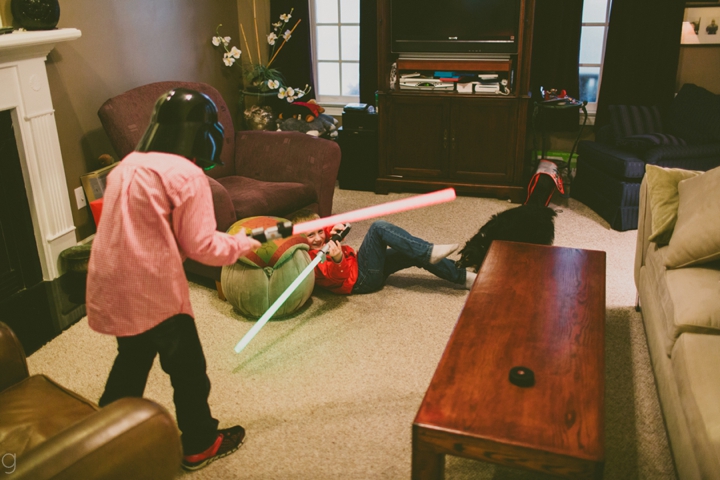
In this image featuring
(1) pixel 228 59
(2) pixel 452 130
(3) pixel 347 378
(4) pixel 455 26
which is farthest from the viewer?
(1) pixel 228 59

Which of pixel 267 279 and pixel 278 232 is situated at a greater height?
pixel 278 232

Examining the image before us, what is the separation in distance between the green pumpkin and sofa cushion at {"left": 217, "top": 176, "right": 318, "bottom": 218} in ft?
1.59

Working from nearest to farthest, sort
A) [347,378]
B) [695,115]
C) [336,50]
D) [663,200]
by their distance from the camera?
[347,378] < [663,200] < [695,115] < [336,50]

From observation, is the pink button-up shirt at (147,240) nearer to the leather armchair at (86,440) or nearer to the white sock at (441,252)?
the leather armchair at (86,440)

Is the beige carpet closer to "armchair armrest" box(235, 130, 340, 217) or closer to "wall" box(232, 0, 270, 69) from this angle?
"armchair armrest" box(235, 130, 340, 217)

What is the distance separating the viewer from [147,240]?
5.53ft

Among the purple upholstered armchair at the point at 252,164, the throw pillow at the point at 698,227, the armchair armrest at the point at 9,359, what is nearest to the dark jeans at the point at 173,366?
the armchair armrest at the point at 9,359

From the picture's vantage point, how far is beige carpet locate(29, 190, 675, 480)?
208 centimetres

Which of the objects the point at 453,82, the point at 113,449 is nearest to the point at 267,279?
the point at 113,449

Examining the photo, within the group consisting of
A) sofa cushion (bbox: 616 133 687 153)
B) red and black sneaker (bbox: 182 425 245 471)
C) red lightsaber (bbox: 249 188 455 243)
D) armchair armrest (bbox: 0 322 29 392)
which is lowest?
red and black sneaker (bbox: 182 425 245 471)

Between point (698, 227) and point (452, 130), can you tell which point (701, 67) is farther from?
point (698, 227)

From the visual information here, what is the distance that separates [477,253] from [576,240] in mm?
992

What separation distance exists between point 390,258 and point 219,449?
1.46 metres

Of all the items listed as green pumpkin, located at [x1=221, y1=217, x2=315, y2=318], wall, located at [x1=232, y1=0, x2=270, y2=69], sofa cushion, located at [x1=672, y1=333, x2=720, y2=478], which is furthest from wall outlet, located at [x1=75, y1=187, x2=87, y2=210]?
sofa cushion, located at [x1=672, y1=333, x2=720, y2=478]
